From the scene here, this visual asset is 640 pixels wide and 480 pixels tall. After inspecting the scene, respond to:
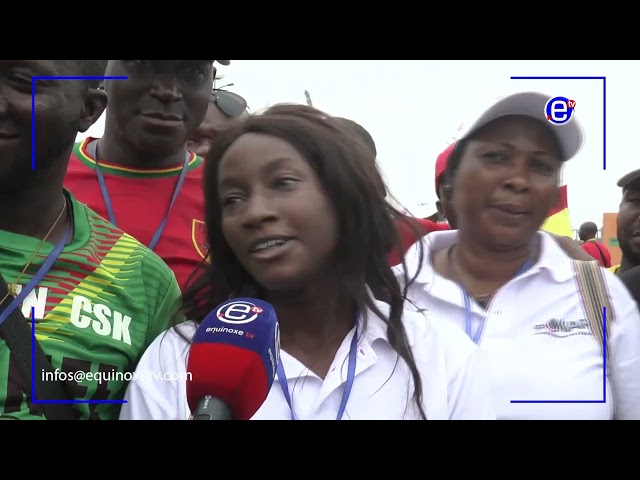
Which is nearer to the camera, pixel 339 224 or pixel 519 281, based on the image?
pixel 339 224

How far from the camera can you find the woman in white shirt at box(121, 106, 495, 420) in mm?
2059

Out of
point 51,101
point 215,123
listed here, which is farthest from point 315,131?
point 51,101

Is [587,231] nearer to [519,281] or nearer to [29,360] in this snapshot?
[519,281]

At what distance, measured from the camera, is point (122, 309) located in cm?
215

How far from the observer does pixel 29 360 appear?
2023mm

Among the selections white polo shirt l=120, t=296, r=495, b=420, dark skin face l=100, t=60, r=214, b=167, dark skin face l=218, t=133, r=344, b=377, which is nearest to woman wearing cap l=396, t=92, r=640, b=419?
white polo shirt l=120, t=296, r=495, b=420

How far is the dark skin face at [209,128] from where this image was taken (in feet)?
7.06

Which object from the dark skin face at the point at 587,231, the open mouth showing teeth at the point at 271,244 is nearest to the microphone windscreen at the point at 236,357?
the open mouth showing teeth at the point at 271,244

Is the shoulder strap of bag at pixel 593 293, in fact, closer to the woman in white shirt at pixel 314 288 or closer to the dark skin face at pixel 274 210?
the woman in white shirt at pixel 314 288

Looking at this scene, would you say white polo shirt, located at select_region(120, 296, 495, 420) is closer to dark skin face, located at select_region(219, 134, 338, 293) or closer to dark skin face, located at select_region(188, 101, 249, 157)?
dark skin face, located at select_region(219, 134, 338, 293)

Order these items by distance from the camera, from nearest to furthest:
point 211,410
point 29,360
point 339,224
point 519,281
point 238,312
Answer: point 211,410, point 238,312, point 29,360, point 339,224, point 519,281

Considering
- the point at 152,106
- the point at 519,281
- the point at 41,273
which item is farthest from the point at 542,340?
the point at 41,273

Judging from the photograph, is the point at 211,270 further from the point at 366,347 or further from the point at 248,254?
the point at 366,347

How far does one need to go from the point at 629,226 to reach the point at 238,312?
118 cm
